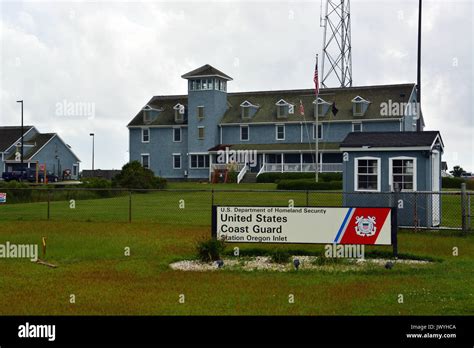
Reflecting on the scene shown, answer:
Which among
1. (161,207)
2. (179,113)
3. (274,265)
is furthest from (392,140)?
(179,113)

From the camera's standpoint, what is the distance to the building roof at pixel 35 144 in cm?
8475

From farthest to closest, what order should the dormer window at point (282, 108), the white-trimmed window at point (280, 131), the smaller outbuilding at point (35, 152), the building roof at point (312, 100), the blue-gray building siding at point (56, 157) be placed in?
the blue-gray building siding at point (56, 157), the smaller outbuilding at point (35, 152), the white-trimmed window at point (280, 131), the dormer window at point (282, 108), the building roof at point (312, 100)

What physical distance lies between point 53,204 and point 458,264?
87.3 ft

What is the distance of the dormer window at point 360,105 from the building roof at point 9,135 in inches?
1713

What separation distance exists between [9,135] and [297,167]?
1636 inches

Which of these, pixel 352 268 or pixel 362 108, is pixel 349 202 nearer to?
pixel 352 268

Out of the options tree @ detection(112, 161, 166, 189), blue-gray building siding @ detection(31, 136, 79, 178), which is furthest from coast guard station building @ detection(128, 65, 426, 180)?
blue-gray building siding @ detection(31, 136, 79, 178)

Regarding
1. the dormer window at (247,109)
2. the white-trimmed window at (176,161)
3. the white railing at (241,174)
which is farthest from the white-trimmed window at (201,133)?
the white railing at (241,174)

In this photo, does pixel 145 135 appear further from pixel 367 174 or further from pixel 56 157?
pixel 367 174

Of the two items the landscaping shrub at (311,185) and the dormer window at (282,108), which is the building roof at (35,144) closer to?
the dormer window at (282,108)

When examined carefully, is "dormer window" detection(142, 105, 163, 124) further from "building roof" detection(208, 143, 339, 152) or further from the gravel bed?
the gravel bed

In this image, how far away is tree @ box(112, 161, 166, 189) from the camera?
51.4 meters

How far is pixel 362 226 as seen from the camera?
17938 mm

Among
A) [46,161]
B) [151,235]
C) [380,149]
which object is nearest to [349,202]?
[380,149]
